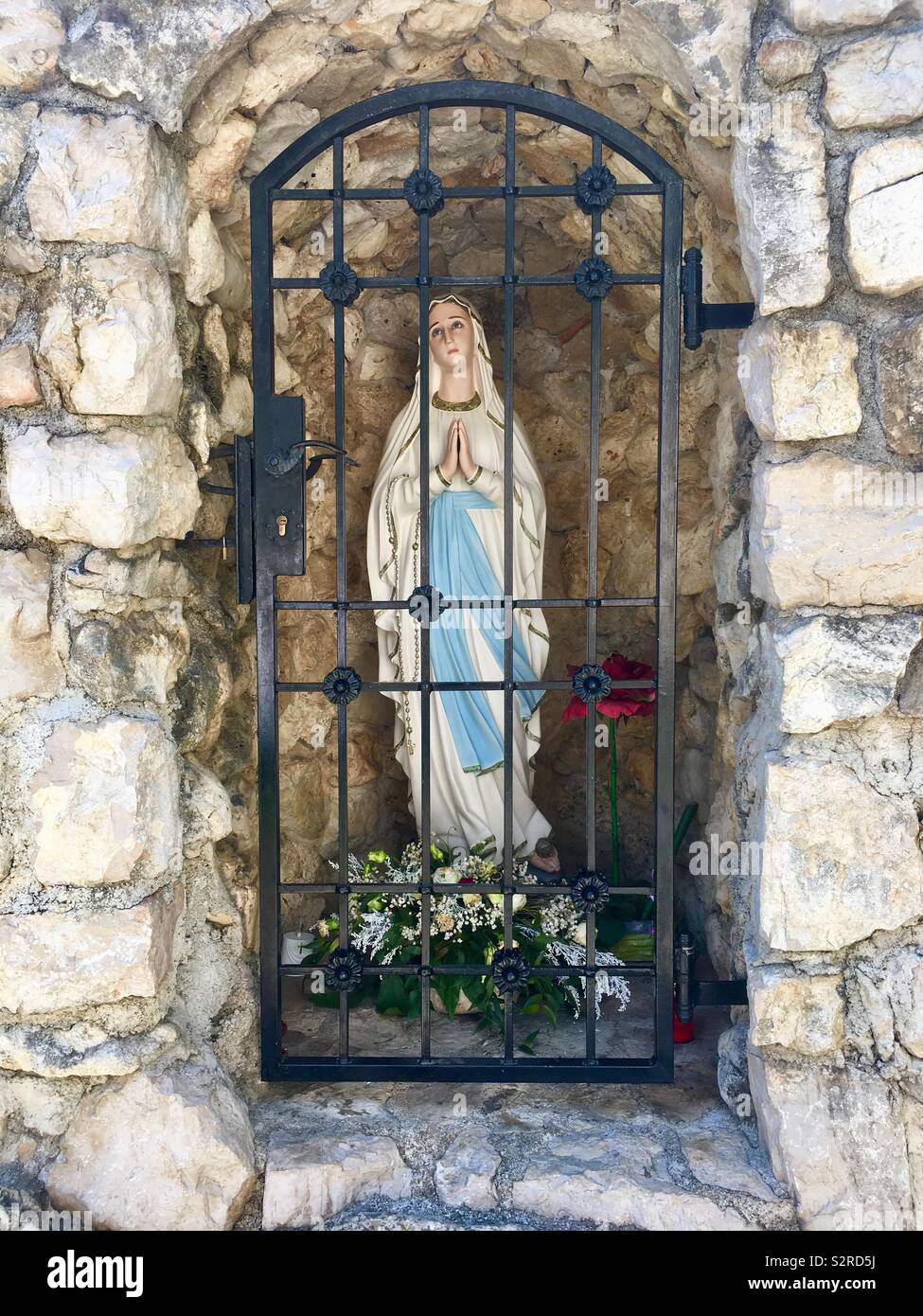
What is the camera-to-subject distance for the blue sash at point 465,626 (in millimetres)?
3203

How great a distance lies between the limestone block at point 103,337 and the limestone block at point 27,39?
0.39m

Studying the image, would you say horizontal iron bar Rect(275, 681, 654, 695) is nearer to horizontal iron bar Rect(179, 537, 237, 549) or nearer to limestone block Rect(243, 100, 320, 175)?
horizontal iron bar Rect(179, 537, 237, 549)

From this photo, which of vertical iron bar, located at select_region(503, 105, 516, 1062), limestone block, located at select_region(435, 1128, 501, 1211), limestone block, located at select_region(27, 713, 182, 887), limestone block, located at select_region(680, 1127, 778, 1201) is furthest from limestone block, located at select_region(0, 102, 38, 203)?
limestone block, located at select_region(680, 1127, 778, 1201)

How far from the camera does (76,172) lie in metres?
2.22

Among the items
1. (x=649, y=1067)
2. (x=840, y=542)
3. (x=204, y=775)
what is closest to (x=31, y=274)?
(x=204, y=775)

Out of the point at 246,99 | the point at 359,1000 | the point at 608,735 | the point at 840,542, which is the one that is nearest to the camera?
the point at 840,542

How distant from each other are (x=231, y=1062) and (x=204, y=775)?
67cm

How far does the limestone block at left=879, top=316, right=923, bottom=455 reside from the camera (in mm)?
2156

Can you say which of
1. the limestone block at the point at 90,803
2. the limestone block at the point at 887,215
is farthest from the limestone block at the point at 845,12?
the limestone block at the point at 90,803

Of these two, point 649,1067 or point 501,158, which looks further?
point 501,158

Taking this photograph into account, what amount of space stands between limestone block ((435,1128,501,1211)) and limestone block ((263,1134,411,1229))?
84 mm

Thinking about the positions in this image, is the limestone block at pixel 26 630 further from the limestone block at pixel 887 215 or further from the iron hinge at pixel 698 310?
the limestone block at pixel 887 215

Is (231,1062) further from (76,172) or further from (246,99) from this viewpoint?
(246,99)

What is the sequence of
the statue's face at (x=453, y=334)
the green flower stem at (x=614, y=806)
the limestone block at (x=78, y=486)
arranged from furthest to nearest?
the green flower stem at (x=614, y=806) < the statue's face at (x=453, y=334) < the limestone block at (x=78, y=486)
